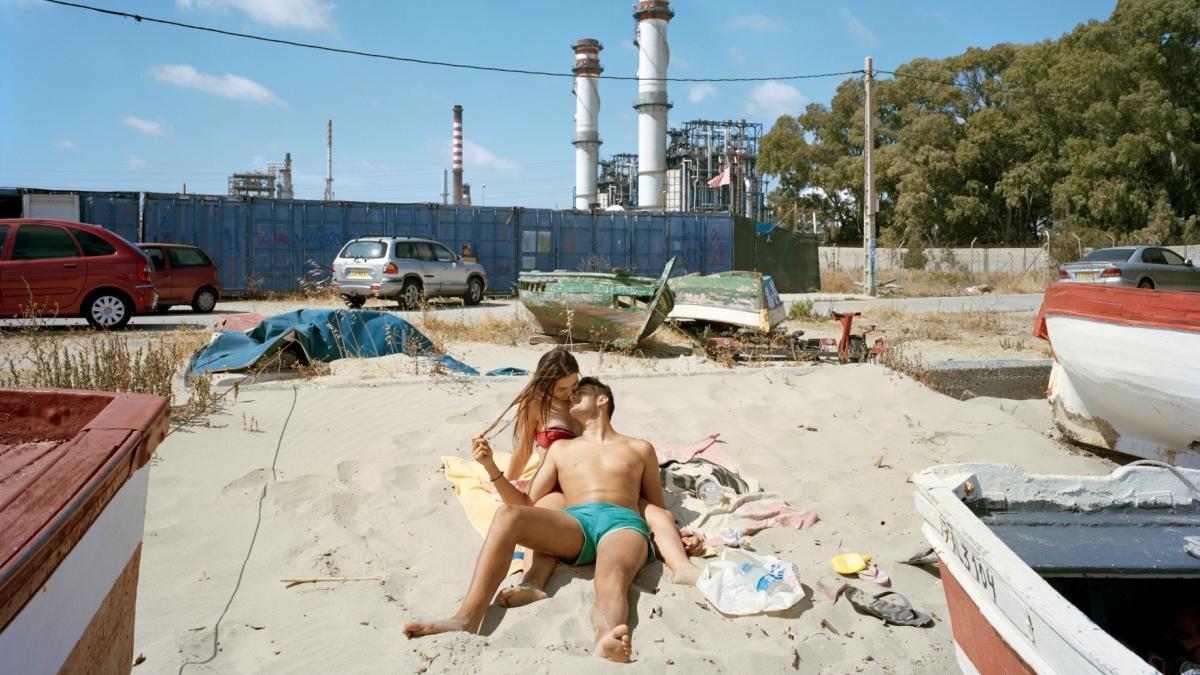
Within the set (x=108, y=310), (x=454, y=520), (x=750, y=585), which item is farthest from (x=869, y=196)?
(x=750, y=585)

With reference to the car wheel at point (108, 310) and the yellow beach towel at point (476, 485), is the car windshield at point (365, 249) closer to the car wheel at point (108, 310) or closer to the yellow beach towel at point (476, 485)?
the car wheel at point (108, 310)

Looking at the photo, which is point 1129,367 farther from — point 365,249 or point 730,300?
point 365,249

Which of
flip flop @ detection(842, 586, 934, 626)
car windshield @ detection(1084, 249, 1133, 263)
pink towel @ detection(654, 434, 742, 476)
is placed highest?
car windshield @ detection(1084, 249, 1133, 263)

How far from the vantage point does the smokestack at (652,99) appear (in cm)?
4872

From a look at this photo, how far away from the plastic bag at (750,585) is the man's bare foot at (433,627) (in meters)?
1.07

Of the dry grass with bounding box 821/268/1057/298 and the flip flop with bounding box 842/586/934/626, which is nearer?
the flip flop with bounding box 842/586/934/626

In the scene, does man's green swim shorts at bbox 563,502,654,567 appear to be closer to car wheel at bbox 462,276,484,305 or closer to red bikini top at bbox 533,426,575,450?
red bikini top at bbox 533,426,575,450

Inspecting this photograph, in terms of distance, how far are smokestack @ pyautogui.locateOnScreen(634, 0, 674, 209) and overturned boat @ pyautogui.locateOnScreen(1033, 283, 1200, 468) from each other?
44.3m

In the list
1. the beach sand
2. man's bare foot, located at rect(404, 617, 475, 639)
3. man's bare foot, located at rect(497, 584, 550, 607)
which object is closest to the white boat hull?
the beach sand

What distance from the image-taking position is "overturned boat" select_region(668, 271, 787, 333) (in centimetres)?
1096

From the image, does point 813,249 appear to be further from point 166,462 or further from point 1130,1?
point 166,462

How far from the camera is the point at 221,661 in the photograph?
3.41 meters

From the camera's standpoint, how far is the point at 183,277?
17.0m

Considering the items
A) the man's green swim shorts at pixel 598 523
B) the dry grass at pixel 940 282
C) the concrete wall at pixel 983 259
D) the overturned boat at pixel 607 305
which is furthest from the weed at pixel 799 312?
the concrete wall at pixel 983 259
